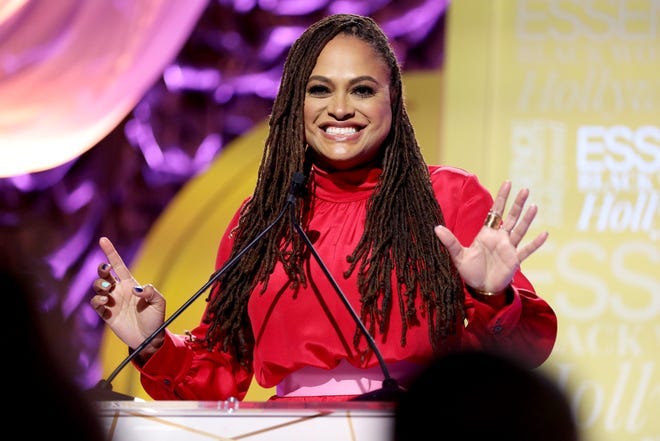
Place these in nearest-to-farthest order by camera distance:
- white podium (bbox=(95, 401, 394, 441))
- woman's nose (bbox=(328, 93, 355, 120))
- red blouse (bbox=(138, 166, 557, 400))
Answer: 1. white podium (bbox=(95, 401, 394, 441))
2. red blouse (bbox=(138, 166, 557, 400))
3. woman's nose (bbox=(328, 93, 355, 120))

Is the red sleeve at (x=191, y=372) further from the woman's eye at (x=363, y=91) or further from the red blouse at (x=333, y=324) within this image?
the woman's eye at (x=363, y=91)

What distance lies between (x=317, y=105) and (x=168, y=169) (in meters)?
1.63

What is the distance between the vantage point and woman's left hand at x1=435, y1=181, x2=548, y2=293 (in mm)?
1778

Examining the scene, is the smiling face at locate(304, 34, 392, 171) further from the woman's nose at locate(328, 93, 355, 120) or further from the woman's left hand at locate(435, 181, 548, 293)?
the woman's left hand at locate(435, 181, 548, 293)

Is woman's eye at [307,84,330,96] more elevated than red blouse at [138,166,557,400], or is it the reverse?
woman's eye at [307,84,330,96]

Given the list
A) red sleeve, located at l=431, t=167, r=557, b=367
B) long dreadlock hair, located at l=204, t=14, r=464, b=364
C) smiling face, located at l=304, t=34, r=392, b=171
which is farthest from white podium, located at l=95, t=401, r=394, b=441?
smiling face, located at l=304, t=34, r=392, b=171

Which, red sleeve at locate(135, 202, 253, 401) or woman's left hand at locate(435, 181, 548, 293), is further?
red sleeve at locate(135, 202, 253, 401)

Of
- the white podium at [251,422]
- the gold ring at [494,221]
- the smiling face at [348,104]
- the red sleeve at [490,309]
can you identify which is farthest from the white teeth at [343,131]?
the white podium at [251,422]

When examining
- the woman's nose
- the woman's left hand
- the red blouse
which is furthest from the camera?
the woman's nose

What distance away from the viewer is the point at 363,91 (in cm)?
209

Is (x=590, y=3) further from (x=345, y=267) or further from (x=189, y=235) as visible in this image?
(x=345, y=267)

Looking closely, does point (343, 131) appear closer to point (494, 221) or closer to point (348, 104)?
point (348, 104)

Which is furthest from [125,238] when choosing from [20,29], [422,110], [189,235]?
[422,110]

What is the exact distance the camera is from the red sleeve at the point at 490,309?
5.99ft
